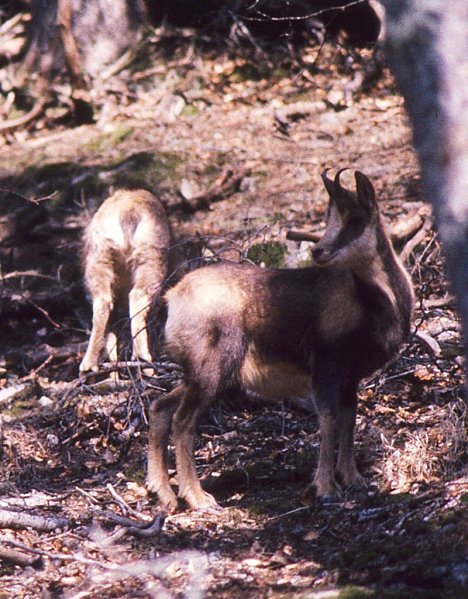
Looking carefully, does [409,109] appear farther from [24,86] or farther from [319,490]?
[24,86]

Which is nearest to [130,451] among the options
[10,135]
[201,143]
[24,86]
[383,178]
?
[383,178]

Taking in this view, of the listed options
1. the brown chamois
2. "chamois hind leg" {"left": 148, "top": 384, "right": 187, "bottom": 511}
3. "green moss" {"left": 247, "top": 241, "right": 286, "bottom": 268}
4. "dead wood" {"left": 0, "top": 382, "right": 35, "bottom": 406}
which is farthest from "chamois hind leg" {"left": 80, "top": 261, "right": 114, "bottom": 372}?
the brown chamois

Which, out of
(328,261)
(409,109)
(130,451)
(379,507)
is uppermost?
(409,109)

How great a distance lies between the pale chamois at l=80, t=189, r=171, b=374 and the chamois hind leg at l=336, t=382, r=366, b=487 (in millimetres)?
3277

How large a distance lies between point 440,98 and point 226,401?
5393 millimetres

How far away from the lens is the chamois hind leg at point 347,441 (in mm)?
6754

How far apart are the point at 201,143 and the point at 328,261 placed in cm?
661

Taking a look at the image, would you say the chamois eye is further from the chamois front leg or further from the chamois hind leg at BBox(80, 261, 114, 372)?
the chamois hind leg at BBox(80, 261, 114, 372)

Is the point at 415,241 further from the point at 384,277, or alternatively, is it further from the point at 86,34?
the point at 86,34

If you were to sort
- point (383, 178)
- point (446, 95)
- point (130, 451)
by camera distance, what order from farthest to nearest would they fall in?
point (383, 178)
point (130, 451)
point (446, 95)

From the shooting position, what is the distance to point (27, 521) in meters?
6.19

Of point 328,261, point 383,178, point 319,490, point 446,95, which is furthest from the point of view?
point 383,178

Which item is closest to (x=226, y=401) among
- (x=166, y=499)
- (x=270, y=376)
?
(x=270, y=376)

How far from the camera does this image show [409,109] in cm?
349
